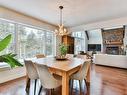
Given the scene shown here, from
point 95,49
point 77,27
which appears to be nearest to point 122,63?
point 77,27

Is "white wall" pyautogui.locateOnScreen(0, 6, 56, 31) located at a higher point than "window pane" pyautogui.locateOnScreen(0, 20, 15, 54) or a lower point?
higher

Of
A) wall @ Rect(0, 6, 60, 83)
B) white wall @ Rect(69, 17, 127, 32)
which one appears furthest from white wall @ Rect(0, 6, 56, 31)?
white wall @ Rect(69, 17, 127, 32)

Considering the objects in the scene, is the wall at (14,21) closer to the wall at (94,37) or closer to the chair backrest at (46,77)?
the chair backrest at (46,77)

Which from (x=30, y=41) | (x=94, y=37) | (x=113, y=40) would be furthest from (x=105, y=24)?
(x=94, y=37)

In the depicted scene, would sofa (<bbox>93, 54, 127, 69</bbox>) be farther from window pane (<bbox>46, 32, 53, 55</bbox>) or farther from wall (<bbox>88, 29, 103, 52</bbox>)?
wall (<bbox>88, 29, 103, 52</bbox>)

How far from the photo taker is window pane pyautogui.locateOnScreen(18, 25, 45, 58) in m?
4.16

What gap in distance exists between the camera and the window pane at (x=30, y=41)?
4.16 m

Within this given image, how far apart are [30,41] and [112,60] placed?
4.32 m

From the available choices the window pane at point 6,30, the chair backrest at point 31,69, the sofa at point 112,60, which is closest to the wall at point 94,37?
the sofa at point 112,60

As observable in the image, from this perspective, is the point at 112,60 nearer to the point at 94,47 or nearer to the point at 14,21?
the point at 14,21

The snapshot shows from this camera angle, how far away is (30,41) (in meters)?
4.61

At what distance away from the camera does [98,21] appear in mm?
5133

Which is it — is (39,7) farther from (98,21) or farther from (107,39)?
(107,39)

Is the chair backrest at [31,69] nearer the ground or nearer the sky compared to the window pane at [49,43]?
nearer the ground
